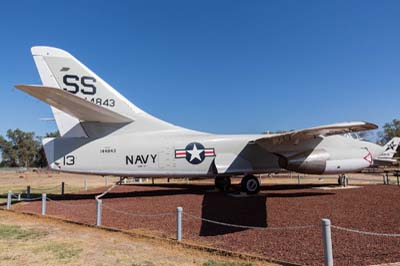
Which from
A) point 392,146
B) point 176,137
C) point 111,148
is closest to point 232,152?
point 176,137

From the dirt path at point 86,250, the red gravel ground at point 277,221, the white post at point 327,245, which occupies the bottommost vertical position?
the dirt path at point 86,250

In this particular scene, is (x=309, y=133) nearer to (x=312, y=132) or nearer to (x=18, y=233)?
(x=312, y=132)

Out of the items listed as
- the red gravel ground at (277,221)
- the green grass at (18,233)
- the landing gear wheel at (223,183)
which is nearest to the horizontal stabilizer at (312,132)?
the red gravel ground at (277,221)

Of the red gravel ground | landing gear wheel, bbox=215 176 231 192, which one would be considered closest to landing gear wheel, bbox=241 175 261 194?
the red gravel ground

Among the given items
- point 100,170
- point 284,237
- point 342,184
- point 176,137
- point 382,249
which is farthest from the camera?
point 342,184

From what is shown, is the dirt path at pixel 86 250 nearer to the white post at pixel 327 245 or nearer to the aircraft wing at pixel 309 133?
the white post at pixel 327 245

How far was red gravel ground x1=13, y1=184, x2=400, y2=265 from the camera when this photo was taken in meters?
5.88

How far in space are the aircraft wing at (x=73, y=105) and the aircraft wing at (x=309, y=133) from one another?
21.0 ft

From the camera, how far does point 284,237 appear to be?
7004 millimetres

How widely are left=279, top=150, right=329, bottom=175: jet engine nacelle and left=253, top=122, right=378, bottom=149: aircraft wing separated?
32.1 inches

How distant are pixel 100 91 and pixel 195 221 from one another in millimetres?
8240

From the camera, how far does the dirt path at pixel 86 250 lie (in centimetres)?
560

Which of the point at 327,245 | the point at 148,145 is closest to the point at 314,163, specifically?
the point at 148,145

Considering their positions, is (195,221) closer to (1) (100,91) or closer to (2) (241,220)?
(2) (241,220)
